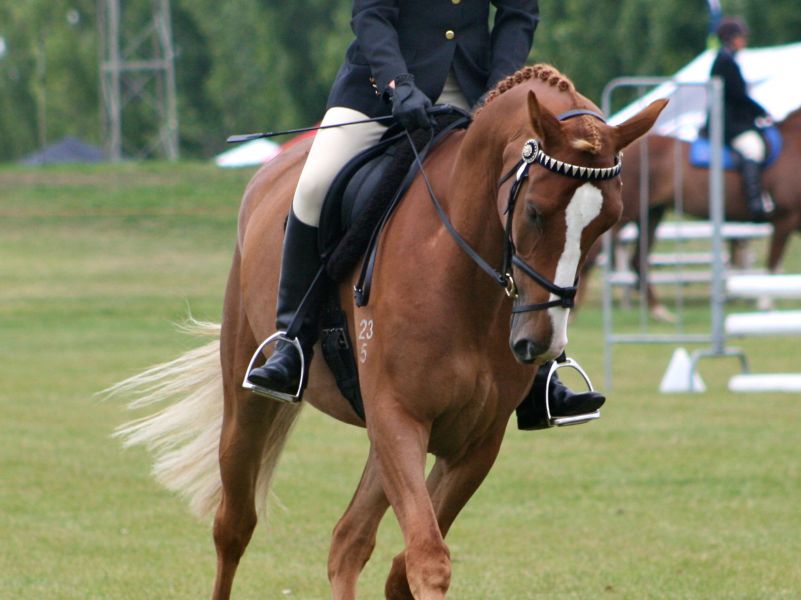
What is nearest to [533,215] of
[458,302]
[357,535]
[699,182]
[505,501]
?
[458,302]

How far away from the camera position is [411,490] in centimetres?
488

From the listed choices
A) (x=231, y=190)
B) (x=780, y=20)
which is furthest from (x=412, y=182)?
(x=780, y=20)

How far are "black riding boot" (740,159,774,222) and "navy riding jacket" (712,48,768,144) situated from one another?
408 millimetres

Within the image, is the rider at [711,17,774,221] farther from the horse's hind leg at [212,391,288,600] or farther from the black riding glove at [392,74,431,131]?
the black riding glove at [392,74,431,131]

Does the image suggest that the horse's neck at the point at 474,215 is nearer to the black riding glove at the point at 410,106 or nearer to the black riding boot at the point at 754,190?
the black riding glove at the point at 410,106

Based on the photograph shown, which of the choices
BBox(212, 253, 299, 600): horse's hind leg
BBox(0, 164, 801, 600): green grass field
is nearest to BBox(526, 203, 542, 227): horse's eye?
BBox(212, 253, 299, 600): horse's hind leg

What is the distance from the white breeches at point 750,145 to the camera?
1844 cm

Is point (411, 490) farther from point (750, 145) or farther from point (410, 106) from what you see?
point (750, 145)

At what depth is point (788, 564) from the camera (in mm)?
7195

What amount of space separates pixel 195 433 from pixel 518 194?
300 centimetres

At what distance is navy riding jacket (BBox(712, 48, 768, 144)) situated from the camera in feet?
58.7

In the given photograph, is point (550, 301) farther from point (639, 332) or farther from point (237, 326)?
point (639, 332)

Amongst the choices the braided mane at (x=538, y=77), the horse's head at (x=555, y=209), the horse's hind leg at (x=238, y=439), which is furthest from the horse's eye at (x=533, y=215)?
the horse's hind leg at (x=238, y=439)

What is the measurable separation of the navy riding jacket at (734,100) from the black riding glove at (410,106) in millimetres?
13170
